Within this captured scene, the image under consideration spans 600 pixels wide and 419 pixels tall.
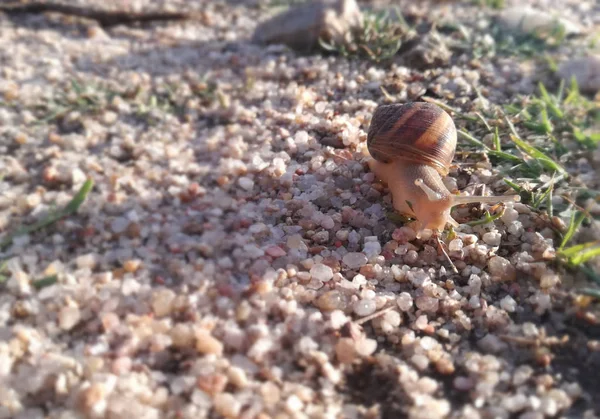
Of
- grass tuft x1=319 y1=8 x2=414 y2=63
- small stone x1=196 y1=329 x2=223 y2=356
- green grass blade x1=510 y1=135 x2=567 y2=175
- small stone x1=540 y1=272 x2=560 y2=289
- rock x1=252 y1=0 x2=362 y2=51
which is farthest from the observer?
rock x1=252 y1=0 x2=362 y2=51

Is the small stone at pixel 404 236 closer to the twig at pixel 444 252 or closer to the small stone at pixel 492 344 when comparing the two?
the twig at pixel 444 252

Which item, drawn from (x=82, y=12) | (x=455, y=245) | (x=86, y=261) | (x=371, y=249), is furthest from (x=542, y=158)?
(x=82, y=12)

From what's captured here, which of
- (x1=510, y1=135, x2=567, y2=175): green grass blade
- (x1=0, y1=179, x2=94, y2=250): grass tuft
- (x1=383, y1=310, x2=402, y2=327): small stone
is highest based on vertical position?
(x1=510, y1=135, x2=567, y2=175): green grass blade

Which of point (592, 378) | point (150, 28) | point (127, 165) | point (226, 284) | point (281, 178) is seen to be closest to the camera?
point (592, 378)

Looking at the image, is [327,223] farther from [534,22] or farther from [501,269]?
[534,22]

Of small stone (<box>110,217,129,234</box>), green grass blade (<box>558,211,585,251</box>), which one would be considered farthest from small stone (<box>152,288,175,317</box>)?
green grass blade (<box>558,211,585,251</box>)

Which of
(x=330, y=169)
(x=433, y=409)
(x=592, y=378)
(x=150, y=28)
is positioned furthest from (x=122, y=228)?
(x=150, y=28)

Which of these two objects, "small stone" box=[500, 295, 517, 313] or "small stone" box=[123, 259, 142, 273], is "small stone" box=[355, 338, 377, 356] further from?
"small stone" box=[123, 259, 142, 273]

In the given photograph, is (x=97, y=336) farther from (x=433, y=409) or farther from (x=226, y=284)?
(x=433, y=409)
